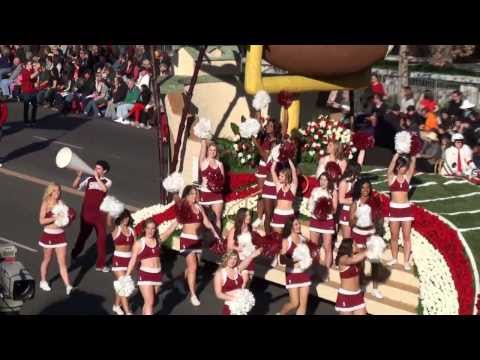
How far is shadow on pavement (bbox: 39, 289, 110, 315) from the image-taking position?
1348 cm

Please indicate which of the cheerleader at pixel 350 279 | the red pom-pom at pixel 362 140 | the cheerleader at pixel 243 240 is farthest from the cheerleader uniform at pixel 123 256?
the red pom-pom at pixel 362 140

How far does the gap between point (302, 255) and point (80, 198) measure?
23.0ft

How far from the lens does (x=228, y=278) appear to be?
12.2 m

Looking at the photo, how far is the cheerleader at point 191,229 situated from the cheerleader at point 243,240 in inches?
36.4

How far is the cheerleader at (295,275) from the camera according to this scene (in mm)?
12727

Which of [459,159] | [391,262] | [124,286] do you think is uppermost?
[459,159]

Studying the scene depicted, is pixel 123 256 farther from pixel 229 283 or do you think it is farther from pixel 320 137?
pixel 320 137

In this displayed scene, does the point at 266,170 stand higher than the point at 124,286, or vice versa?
the point at 266,170

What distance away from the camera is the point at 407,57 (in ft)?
87.6

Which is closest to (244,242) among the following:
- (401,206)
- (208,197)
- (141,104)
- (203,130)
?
(401,206)

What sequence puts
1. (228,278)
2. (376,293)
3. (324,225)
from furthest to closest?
(324,225)
(376,293)
(228,278)

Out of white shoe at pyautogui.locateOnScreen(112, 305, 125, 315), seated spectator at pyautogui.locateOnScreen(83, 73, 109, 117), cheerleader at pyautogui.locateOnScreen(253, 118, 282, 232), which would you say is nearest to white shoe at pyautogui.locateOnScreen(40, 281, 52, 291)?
white shoe at pyautogui.locateOnScreen(112, 305, 125, 315)

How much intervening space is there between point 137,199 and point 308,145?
3380 mm
